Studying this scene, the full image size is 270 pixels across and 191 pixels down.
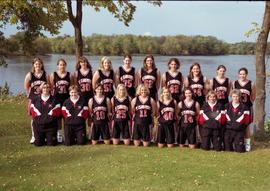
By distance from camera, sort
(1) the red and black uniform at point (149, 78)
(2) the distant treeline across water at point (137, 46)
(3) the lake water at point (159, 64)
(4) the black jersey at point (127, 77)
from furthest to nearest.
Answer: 1. (3) the lake water at point (159, 64)
2. (2) the distant treeline across water at point (137, 46)
3. (4) the black jersey at point (127, 77)
4. (1) the red and black uniform at point (149, 78)

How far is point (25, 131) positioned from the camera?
38.8ft

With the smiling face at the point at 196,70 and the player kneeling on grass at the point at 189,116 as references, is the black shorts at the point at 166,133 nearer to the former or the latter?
the player kneeling on grass at the point at 189,116

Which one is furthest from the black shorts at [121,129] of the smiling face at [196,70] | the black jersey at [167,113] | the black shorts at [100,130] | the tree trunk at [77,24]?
the tree trunk at [77,24]

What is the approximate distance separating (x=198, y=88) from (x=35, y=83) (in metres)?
3.42

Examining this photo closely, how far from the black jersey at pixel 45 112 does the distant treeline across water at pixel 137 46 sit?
3664mm

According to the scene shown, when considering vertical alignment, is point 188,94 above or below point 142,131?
above

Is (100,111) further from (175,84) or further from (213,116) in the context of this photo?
(213,116)

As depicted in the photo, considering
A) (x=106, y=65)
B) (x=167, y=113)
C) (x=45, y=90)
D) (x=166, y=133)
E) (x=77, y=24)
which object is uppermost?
(x=77, y=24)

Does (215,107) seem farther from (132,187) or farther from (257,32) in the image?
(132,187)

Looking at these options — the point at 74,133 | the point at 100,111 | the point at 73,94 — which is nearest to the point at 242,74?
the point at 100,111

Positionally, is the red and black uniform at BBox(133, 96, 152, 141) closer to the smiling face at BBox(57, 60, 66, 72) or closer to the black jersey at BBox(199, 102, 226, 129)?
the black jersey at BBox(199, 102, 226, 129)

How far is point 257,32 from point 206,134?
8.46 feet

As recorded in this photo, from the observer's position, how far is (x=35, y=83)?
9945 millimetres

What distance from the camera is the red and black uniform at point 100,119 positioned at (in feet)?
32.0
